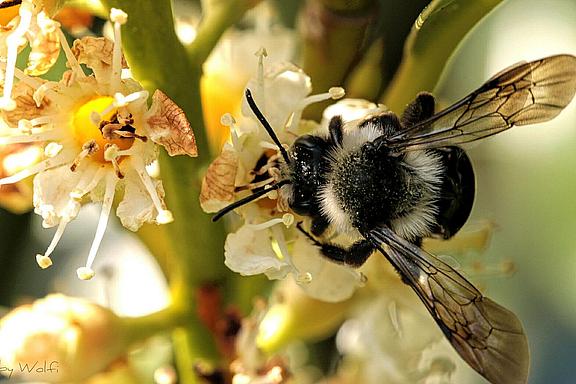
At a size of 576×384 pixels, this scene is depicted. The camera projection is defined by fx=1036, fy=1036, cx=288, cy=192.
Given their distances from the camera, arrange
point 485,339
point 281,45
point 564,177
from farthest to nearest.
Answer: point 564,177, point 281,45, point 485,339

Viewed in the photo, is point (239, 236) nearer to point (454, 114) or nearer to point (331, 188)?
point (331, 188)

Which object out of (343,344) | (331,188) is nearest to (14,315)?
(331,188)

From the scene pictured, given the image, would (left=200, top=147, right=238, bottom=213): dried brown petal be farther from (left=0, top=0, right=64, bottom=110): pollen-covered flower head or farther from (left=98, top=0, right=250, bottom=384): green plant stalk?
(left=0, top=0, right=64, bottom=110): pollen-covered flower head

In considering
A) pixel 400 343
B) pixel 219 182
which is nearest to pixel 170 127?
pixel 219 182

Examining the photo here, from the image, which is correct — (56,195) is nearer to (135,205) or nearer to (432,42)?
(135,205)

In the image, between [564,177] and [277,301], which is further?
[564,177]
